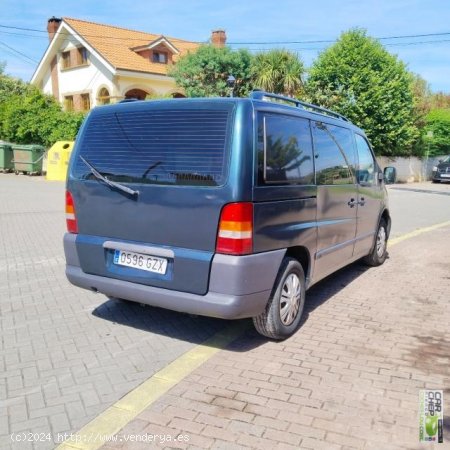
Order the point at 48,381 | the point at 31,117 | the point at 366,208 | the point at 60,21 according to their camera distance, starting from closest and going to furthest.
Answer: the point at 48,381 → the point at 366,208 → the point at 31,117 → the point at 60,21

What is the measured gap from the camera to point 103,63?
96.5ft

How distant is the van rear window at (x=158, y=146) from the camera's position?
355cm

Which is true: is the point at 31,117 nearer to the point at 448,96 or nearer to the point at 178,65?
the point at 178,65

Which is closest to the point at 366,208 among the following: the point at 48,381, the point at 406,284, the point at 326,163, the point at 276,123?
the point at 406,284

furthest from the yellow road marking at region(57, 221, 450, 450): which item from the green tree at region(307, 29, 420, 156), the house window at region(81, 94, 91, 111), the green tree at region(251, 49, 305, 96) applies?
the house window at region(81, 94, 91, 111)

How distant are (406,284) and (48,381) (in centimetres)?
441

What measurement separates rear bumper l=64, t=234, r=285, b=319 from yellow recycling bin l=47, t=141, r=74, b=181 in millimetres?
16955

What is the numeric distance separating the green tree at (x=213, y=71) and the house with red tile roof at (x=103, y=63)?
268 cm

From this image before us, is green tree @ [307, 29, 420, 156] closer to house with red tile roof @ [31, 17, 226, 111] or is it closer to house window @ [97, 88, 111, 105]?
house with red tile roof @ [31, 17, 226, 111]

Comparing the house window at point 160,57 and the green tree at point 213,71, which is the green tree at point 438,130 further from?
the house window at point 160,57

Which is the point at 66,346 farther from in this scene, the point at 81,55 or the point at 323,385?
the point at 81,55

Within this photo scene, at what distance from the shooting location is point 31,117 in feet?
78.5

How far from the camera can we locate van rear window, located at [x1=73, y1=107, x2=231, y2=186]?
3549 mm

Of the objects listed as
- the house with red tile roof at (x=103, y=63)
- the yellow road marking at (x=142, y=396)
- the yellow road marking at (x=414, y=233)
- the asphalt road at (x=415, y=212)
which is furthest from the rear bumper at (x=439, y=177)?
the yellow road marking at (x=142, y=396)
